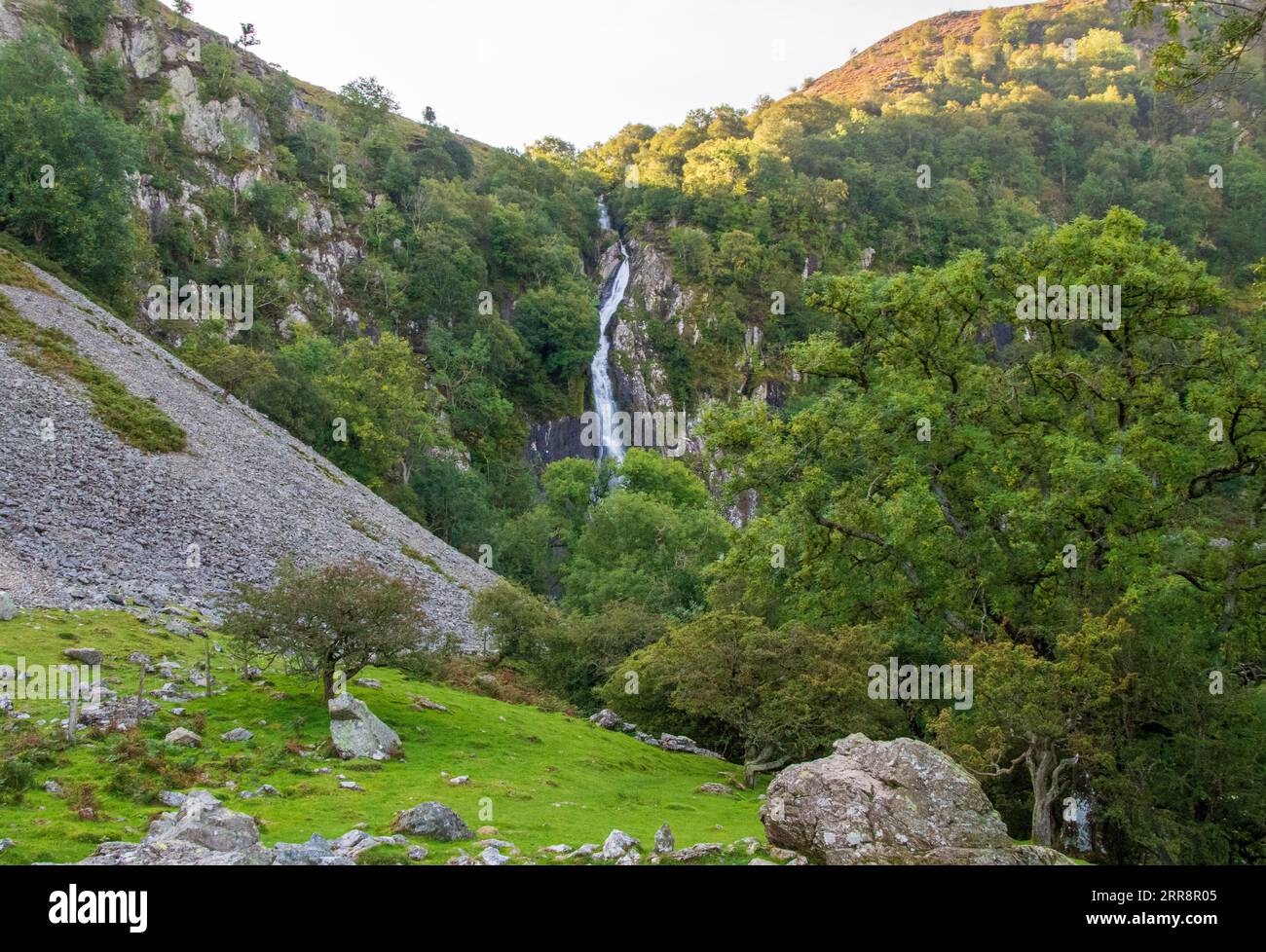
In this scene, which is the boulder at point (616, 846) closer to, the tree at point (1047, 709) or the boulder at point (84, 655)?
the tree at point (1047, 709)

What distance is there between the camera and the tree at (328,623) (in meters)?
22.5

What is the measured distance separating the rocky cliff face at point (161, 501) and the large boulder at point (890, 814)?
22.8 m

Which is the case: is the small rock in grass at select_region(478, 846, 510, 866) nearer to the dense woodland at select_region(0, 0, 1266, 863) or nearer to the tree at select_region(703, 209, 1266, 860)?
the dense woodland at select_region(0, 0, 1266, 863)

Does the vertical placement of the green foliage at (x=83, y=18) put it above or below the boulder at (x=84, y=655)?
above

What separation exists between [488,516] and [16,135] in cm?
4135

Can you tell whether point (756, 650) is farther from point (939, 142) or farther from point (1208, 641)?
point (939, 142)

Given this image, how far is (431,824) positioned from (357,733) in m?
6.85

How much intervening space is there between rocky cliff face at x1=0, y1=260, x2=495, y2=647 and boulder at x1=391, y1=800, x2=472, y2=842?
59.6 ft

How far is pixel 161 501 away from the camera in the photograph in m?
37.5

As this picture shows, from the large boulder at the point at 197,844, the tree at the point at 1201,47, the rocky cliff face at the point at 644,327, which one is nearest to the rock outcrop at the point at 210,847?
the large boulder at the point at 197,844

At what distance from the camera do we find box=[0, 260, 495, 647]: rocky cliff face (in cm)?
3128

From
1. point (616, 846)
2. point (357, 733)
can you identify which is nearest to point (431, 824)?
point (616, 846)

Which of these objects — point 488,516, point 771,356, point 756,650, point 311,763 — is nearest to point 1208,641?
point 756,650

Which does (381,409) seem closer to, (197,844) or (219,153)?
(219,153)
